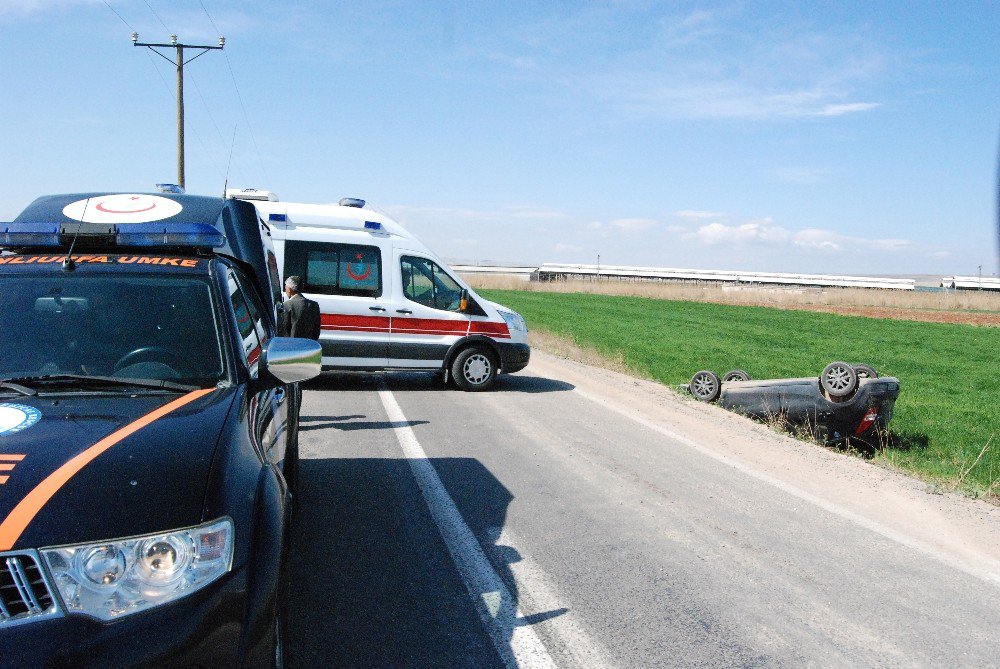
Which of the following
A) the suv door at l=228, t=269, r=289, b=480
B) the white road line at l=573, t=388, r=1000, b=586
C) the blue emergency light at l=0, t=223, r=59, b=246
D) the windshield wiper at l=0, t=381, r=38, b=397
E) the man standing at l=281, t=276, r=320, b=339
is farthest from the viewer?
the man standing at l=281, t=276, r=320, b=339

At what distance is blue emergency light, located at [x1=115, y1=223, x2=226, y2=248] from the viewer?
4.32 metres

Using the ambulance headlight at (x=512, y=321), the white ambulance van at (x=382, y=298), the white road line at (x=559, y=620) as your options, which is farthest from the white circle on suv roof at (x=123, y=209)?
the ambulance headlight at (x=512, y=321)

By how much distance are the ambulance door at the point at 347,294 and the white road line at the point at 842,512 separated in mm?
4467

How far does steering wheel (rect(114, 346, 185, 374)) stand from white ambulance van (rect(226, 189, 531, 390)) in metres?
8.59

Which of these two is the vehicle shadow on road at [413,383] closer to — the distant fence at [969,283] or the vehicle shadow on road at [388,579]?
the vehicle shadow on road at [388,579]

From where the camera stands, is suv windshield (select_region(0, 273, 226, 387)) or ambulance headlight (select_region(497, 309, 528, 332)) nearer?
suv windshield (select_region(0, 273, 226, 387))

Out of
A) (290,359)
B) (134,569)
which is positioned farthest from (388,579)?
(134,569)

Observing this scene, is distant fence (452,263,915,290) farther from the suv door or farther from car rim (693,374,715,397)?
the suv door

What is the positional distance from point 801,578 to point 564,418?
567 centimetres

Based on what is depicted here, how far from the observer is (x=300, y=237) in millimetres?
12570

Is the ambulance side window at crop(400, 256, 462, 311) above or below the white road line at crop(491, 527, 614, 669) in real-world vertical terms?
above

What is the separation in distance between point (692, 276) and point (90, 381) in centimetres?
12618

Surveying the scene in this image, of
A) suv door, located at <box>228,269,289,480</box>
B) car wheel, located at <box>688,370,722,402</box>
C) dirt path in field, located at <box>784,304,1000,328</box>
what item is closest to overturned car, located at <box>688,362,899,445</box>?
car wheel, located at <box>688,370,722,402</box>

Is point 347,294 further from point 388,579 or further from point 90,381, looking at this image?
point 90,381
